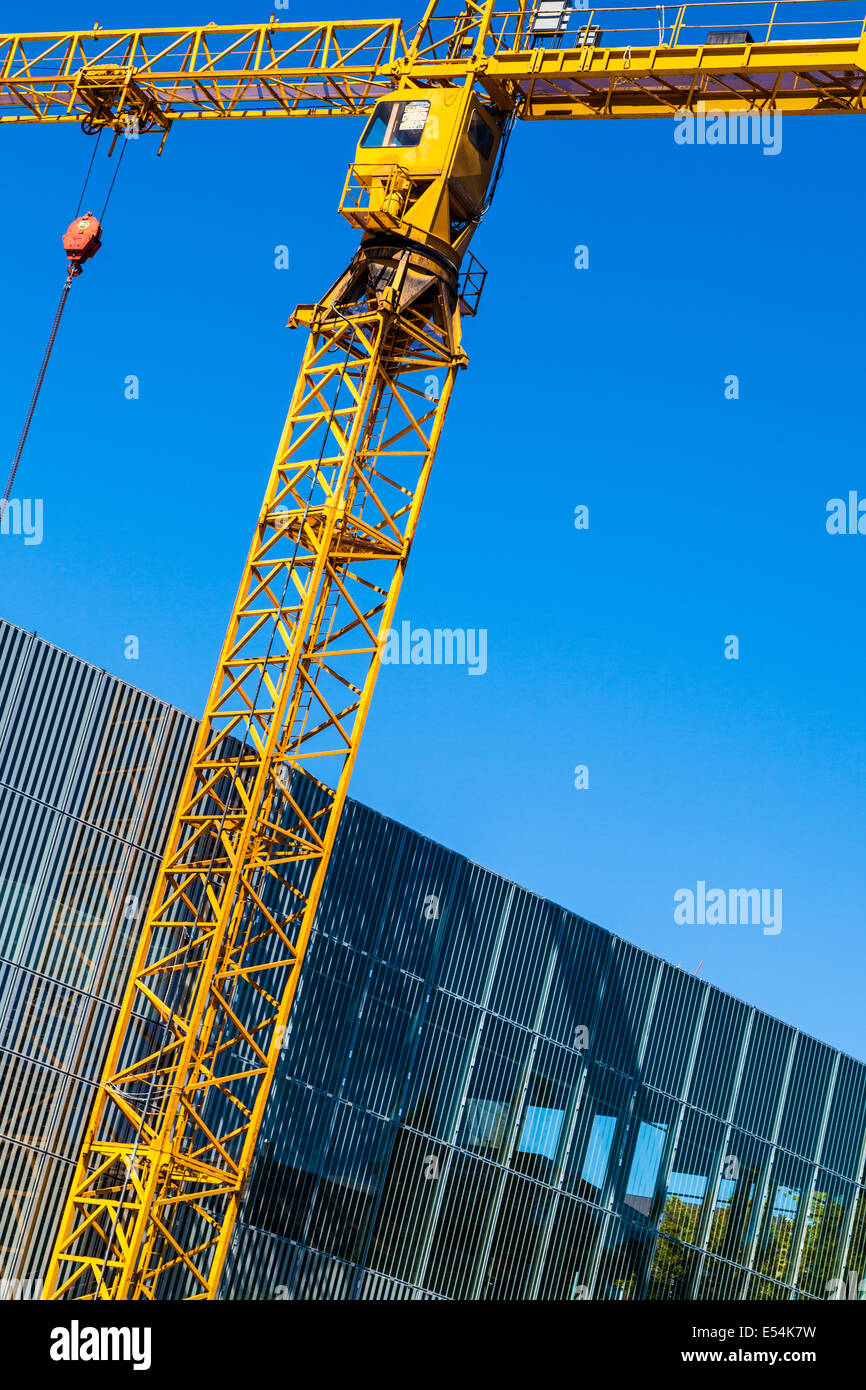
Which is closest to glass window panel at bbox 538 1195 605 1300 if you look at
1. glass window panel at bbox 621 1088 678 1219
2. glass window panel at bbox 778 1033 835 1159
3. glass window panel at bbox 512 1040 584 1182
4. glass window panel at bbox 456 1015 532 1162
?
glass window panel at bbox 512 1040 584 1182

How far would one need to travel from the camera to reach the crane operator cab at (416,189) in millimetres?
38719

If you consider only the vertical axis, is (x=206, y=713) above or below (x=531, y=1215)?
above

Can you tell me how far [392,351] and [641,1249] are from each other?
23.9m

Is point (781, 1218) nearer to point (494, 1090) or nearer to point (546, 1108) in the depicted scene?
point (546, 1108)

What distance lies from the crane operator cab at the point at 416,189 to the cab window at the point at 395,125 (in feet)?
0.08

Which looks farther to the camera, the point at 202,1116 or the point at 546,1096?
the point at 546,1096

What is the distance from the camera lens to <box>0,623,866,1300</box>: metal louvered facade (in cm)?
3359

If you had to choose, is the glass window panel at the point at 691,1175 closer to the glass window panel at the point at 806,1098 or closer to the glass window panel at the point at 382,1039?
the glass window panel at the point at 806,1098

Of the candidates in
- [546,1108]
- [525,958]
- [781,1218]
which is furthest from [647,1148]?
[525,958]

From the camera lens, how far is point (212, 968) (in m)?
34.8
